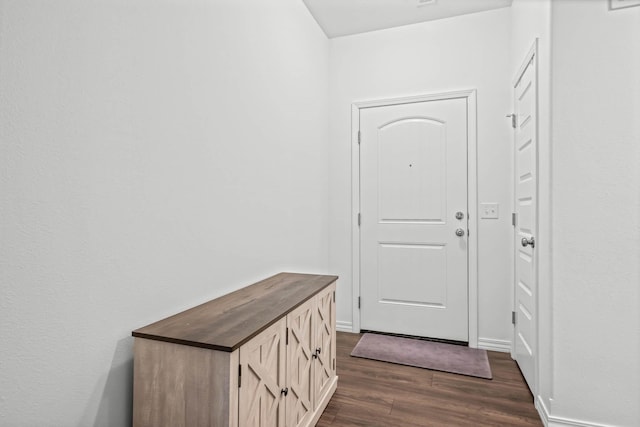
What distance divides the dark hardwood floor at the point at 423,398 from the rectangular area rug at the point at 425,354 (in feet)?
0.24

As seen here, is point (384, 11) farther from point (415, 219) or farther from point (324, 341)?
point (324, 341)

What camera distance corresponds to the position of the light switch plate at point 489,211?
274 centimetres

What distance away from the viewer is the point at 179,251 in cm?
142

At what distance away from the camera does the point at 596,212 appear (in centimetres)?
164

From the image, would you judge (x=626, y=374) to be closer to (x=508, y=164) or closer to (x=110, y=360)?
(x=508, y=164)

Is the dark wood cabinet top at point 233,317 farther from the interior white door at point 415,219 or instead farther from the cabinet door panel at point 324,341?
the interior white door at point 415,219

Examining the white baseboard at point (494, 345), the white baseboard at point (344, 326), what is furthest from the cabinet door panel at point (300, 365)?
the white baseboard at point (494, 345)

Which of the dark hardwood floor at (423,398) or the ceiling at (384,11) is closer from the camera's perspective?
the dark hardwood floor at (423,398)

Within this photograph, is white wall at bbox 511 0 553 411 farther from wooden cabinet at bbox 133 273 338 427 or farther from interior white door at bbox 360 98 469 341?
wooden cabinet at bbox 133 273 338 427

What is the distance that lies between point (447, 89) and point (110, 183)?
2.66m

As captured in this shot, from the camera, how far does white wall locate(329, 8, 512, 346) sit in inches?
107

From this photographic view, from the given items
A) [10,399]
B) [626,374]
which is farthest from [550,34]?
[10,399]

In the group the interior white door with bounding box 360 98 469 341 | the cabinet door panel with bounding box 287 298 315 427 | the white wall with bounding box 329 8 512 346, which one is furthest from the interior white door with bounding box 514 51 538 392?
the cabinet door panel with bounding box 287 298 315 427

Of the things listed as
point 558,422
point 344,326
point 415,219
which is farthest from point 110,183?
point 344,326
